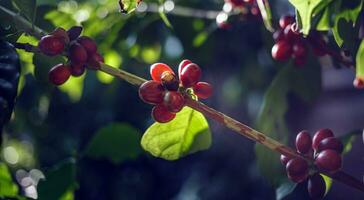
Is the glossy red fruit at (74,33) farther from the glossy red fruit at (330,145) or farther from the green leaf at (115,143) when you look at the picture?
the green leaf at (115,143)

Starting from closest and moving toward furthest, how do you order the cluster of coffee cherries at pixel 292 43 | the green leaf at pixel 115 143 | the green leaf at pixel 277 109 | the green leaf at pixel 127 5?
the green leaf at pixel 127 5 → the cluster of coffee cherries at pixel 292 43 → the green leaf at pixel 277 109 → the green leaf at pixel 115 143

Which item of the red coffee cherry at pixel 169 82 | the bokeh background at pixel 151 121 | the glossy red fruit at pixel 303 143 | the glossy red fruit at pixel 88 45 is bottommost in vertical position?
the glossy red fruit at pixel 303 143

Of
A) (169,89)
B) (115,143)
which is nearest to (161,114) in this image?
(169,89)

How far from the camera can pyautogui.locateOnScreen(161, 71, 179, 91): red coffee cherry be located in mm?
989

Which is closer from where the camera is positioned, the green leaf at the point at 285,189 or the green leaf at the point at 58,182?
the green leaf at the point at 285,189

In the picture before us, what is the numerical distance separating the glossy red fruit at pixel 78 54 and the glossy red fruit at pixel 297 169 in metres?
0.37

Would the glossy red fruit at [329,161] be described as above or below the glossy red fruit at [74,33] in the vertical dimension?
below

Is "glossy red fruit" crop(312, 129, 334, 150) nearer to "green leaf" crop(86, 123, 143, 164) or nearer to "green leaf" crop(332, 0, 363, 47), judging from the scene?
"green leaf" crop(332, 0, 363, 47)

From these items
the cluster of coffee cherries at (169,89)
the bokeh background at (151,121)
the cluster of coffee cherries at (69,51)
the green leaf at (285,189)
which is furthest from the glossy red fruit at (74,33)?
the bokeh background at (151,121)

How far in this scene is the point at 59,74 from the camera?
1.05 metres

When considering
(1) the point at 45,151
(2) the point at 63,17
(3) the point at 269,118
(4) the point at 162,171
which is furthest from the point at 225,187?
(2) the point at 63,17

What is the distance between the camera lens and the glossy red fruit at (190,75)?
1013 mm

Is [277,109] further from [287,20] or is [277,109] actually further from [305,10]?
[305,10]

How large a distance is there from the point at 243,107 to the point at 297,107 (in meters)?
0.35
